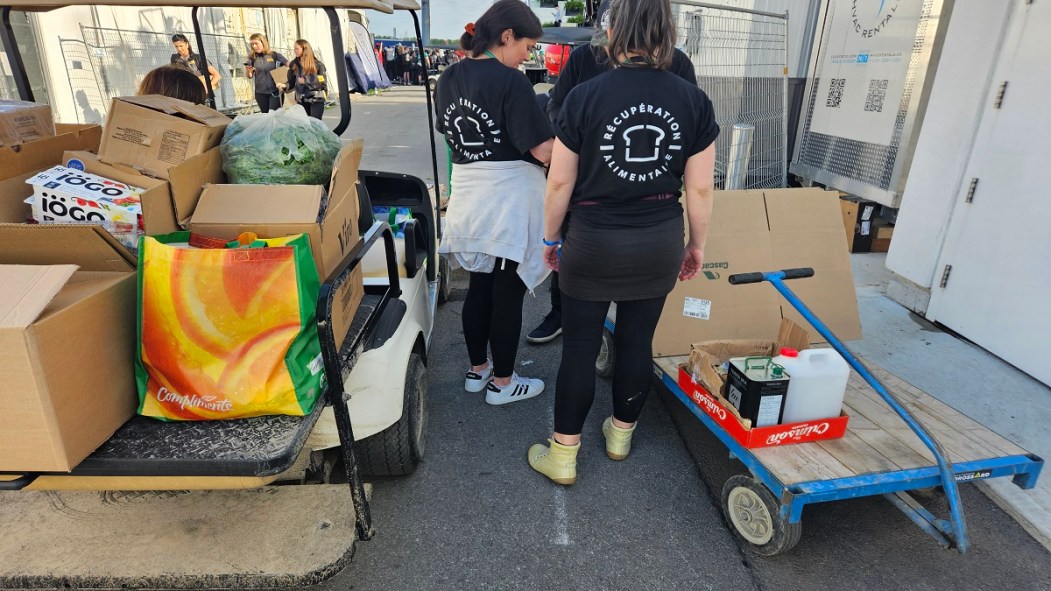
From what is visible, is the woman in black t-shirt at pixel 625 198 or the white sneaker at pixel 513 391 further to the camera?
the white sneaker at pixel 513 391

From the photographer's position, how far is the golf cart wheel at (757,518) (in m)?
2.18

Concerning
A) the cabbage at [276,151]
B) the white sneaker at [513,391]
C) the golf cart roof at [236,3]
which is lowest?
the white sneaker at [513,391]

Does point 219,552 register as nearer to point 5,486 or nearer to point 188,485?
point 188,485

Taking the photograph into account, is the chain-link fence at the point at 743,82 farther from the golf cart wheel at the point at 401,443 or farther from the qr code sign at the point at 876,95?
the golf cart wheel at the point at 401,443

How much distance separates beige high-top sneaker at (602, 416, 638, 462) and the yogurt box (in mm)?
2053

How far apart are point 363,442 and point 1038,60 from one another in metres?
4.05

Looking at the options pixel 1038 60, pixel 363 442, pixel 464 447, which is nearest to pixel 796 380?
pixel 464 447

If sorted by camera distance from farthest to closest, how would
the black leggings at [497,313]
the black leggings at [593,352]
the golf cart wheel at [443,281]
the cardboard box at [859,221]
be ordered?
the cardboard box at [859,221], the golf cart wheel at [443,281], the black leggings at [497,313], the black leggings at [593,352]

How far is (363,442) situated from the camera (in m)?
2.54

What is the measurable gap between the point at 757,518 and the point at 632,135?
4.82ft

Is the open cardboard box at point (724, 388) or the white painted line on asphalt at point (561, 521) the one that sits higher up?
the open cardboard box at point (724, 388)

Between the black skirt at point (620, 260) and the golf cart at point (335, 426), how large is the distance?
0.76 m

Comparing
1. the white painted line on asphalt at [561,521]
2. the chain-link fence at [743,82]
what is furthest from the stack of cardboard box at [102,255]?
the chain-link fence at [743,82]

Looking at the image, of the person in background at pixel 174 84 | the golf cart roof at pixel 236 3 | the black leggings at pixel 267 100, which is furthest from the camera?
the black leggings at pixel 267 100
